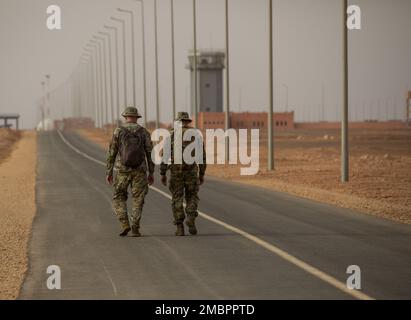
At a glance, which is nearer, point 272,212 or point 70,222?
point 70,222

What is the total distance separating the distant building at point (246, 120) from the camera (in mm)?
140125

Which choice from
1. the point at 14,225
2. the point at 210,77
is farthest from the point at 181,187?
A: the point at 210,77

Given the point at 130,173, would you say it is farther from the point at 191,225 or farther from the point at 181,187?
the point at 191,225

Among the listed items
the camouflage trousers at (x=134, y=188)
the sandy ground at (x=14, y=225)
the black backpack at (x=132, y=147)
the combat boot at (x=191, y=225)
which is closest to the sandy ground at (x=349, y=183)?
the combat boot at (x=191, y=225)

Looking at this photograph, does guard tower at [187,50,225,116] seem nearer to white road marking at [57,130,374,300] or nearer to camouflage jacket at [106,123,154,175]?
white road marking at [57,130,374,300]

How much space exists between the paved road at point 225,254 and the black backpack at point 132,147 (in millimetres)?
1205

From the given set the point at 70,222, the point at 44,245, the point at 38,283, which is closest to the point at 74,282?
the point at 38,283

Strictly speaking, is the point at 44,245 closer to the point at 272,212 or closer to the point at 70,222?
the point at 70,222

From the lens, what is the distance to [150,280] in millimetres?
11406

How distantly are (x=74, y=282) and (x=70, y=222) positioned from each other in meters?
7.43

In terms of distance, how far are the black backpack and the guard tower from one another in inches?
5080

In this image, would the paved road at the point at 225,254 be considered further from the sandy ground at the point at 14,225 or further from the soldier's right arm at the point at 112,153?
the soldier's right arm at the point at 112,153

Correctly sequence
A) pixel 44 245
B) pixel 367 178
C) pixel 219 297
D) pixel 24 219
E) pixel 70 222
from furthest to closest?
pixel 367 178
pixel 24 219
pixel 70 222
pixel 44 245
pixel 219 297

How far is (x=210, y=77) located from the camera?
146m
